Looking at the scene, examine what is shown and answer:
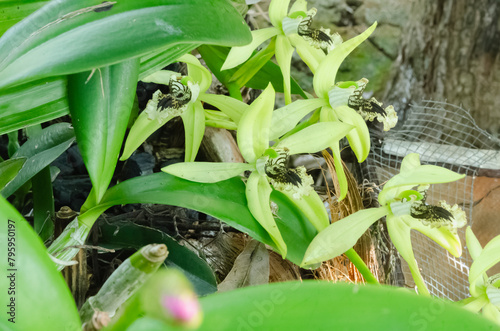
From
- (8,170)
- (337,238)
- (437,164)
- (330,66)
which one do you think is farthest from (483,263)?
(437,164)

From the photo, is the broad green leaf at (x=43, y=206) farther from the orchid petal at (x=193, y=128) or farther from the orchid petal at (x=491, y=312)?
the orchid petal at (x=491, y=312)

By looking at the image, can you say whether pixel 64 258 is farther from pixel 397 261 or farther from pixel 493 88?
pixel 493 88

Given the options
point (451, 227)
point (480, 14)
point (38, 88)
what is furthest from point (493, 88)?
point (38, 88)

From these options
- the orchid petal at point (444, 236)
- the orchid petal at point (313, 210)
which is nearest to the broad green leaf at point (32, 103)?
the orchid petal at point (313, 210)

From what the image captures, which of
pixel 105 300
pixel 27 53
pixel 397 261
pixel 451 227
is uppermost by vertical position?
pixel 27 53

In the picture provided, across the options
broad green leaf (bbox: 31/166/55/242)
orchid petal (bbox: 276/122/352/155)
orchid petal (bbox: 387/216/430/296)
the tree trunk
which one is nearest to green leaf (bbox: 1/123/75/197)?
broad green leaf (bbox: 31/166/55/242)

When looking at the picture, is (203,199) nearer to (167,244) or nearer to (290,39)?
(167,244)

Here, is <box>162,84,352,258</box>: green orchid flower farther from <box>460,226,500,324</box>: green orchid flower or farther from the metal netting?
the metal netting

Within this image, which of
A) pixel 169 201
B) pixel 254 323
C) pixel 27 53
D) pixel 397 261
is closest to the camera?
pixel 254 323
